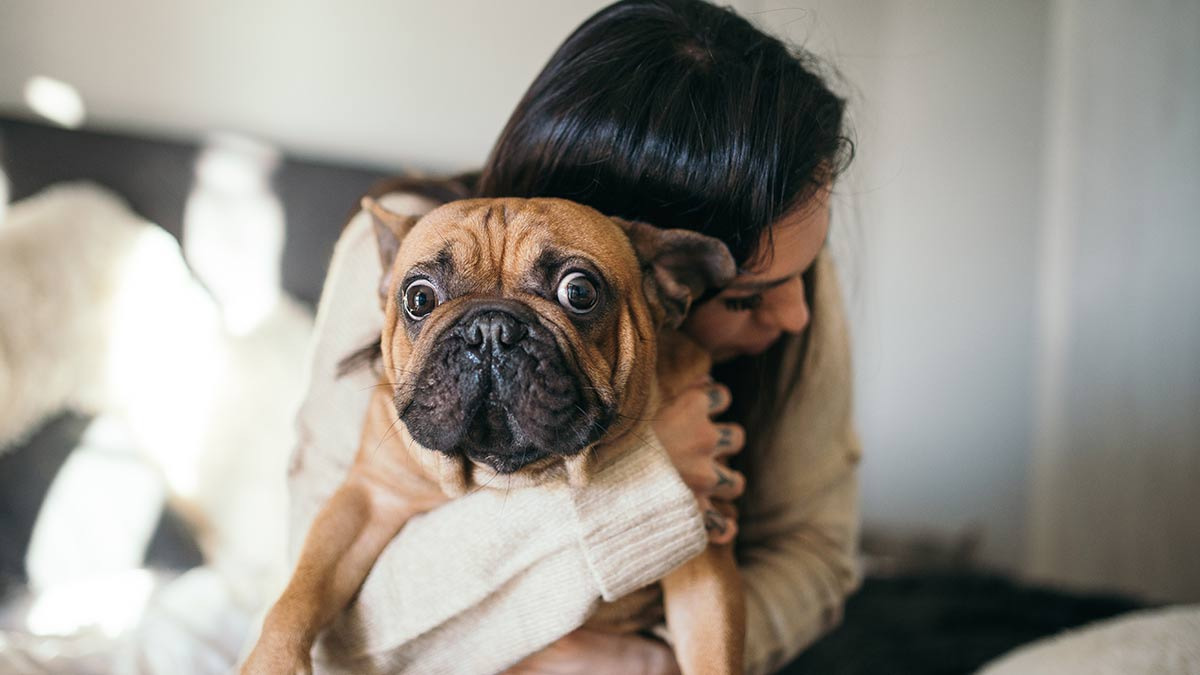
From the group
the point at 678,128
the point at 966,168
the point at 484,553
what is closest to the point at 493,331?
the point at 484,553

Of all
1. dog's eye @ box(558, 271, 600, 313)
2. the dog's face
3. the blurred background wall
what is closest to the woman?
the dog's face

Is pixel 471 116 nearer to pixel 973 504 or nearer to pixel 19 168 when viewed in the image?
pixel 19 168

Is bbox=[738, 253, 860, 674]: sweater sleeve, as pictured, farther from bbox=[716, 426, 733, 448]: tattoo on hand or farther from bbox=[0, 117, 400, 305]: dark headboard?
bbox=[0, 117, 400, 305]: dark headboard

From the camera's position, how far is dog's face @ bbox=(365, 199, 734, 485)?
3.56 ft

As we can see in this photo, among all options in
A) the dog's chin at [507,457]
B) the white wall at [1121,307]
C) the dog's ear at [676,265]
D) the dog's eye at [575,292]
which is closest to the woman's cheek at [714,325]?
the dog's ear at [676,265]

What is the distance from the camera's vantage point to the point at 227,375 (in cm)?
250

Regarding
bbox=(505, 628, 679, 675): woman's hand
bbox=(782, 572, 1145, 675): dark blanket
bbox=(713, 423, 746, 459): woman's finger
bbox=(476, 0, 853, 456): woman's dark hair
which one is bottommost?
bbox=(782, 572, 1145, 675): dark blanket

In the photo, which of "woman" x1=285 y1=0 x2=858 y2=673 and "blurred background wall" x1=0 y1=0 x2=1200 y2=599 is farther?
"blurred background wall" x1=0 y1=0 x2=1200 y2=599

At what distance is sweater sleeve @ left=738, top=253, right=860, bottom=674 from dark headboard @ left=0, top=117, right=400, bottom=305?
122 centimetres

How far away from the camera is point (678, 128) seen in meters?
1.35

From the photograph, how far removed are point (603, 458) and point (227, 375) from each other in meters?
1.64

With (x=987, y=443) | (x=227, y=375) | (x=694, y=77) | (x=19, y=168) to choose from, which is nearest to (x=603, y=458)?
(x=694, y=77)

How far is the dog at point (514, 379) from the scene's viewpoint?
1.09 meters

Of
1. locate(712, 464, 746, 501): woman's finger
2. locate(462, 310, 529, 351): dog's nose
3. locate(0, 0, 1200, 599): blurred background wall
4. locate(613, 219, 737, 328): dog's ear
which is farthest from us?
locate(0, 0, 1200, 599): blurred background wall
